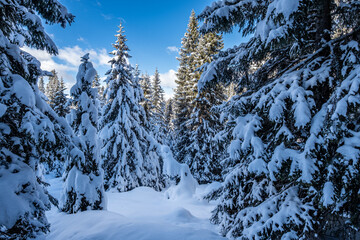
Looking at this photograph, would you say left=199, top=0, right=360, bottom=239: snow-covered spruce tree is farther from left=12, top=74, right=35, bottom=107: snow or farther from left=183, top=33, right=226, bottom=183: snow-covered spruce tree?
left=183, top=33, right=226, bottom=183: snow-covered spruce tree

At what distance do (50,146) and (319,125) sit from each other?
4288 millimetres

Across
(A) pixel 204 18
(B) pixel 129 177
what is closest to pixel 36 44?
(A) pixel 204 18

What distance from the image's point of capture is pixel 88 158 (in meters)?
6.29

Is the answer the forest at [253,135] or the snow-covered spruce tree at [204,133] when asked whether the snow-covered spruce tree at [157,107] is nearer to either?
the snow-covered spruce tree at [204,133]

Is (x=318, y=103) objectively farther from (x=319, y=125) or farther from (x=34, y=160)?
(x=34, y=160)

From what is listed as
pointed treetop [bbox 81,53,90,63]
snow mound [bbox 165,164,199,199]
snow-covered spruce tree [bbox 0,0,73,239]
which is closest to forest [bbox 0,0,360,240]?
snow-covered spruce tree [bbox 0,0,73,239]

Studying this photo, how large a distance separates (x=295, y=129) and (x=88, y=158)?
6.13m

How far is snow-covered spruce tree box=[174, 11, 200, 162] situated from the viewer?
60.3ft

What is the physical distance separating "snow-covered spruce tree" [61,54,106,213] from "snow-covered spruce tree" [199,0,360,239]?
14.2 ft

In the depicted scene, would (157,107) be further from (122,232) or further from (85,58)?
(122,232)

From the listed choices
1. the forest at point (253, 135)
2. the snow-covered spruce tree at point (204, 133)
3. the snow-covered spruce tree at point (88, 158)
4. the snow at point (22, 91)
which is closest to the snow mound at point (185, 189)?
the forest at point (253, 135)

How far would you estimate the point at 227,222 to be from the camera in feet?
14.8

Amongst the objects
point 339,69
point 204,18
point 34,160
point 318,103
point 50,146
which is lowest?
point 34,160

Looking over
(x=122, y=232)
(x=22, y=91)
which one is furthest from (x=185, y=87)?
(x=22, y=91)
